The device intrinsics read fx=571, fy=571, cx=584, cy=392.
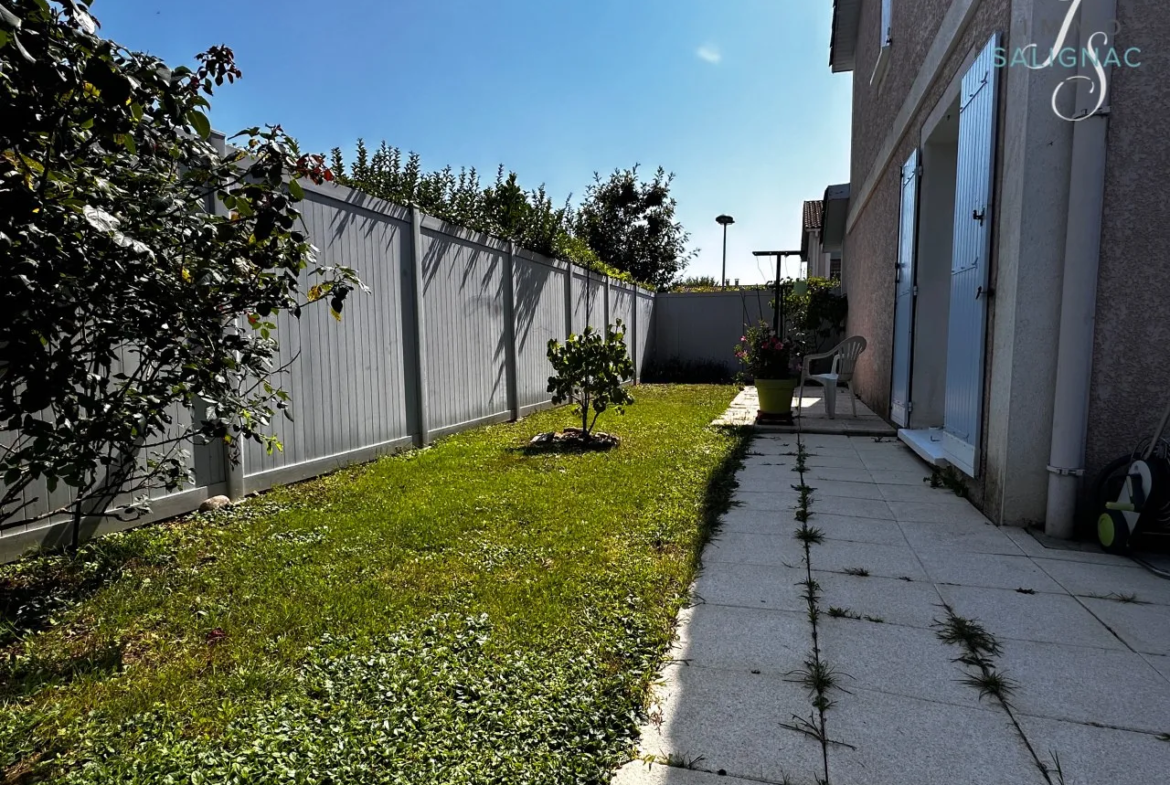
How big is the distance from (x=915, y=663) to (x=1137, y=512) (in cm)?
158

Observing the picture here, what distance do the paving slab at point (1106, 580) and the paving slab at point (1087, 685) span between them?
0.56 metres

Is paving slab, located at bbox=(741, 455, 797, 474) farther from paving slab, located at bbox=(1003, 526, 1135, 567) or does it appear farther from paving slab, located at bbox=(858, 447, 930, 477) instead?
paving slab, located at bbox=(1003, 526, 1135, 567)

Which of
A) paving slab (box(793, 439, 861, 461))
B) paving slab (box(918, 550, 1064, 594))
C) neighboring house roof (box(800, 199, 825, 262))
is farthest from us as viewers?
neighboring house roof (box(800, 199, 825, 262))

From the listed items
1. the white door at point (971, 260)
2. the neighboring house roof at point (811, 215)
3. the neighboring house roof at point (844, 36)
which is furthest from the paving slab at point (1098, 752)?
the neighboring house roof at point (811, 215)

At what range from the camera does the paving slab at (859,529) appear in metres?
2.90

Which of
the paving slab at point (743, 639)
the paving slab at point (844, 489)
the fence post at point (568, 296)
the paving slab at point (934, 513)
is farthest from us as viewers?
the fence post at point (568, 296)

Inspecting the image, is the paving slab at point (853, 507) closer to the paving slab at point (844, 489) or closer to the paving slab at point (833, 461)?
the paving slab at point (844, 489)

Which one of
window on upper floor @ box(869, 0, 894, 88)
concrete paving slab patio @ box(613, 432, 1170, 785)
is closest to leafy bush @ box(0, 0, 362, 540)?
concrete paving slab patio @ box(613, 432, 1170, 785)

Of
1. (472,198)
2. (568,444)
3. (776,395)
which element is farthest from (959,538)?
(472,198)

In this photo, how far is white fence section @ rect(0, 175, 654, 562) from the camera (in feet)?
11.1

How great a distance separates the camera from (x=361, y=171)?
5301mm

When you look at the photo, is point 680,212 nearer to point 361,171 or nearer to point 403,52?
point 403,52

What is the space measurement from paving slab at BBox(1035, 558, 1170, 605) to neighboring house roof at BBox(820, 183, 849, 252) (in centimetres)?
934

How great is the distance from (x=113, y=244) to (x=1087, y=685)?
301 cm
